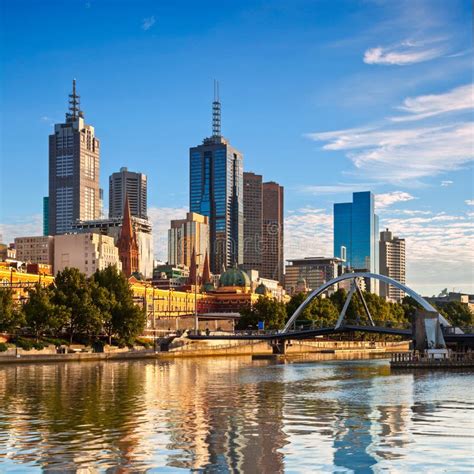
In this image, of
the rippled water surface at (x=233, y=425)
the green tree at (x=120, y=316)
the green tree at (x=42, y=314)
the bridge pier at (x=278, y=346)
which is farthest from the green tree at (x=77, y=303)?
the rippled water surface at (x=233, y=425)

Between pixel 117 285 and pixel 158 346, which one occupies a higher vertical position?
pixel 117 285

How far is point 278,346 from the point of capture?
16825 cm

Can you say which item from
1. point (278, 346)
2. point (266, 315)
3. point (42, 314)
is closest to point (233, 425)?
point (42, 314)

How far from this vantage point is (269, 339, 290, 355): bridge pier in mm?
167500

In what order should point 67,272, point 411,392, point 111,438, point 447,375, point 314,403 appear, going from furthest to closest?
1. point 67,272
2. point 447,375
3. point 411,392
4. point 314,403
5. point 111,438

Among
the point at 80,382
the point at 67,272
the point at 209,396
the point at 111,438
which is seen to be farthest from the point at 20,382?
the point at 67,272

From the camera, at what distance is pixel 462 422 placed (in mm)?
46281

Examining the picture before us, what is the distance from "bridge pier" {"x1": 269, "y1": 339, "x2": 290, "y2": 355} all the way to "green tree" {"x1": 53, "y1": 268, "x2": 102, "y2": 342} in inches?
1667

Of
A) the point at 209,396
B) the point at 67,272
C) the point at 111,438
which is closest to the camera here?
the point at 111,438

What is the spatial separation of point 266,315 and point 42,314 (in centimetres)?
7761

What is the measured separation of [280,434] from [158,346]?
9915cm

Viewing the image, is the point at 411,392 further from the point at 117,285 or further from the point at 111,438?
the point at 117,285

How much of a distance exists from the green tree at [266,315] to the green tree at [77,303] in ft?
206

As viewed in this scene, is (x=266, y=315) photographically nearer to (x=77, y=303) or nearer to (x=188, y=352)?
(x=188, y=352)
